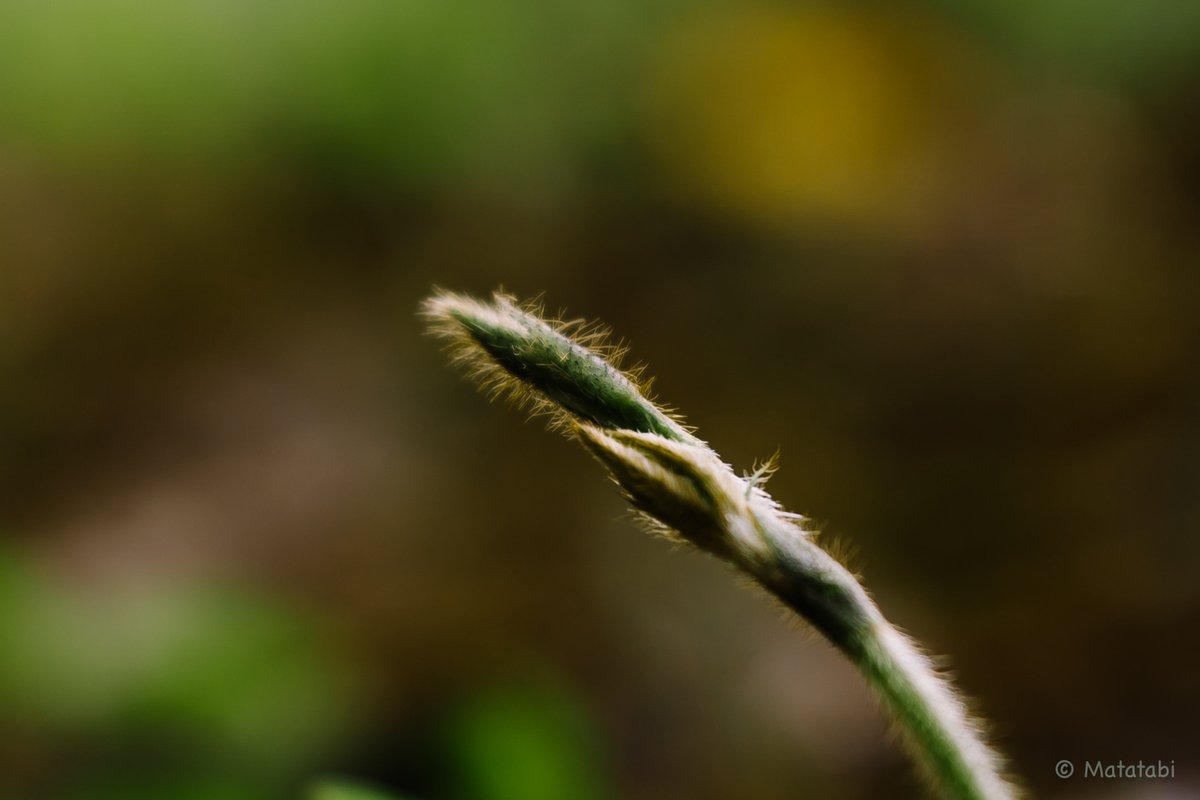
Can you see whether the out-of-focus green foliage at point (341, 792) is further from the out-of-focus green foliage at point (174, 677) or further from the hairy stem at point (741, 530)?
the out-of-focus green foliage at point (174, 677)

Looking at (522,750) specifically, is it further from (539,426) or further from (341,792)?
(539,426)

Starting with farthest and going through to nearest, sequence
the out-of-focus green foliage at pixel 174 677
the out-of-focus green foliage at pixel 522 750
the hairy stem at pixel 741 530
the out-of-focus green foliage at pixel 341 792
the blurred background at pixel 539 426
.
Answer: the blurred background at pixel 539 426 → the out-of-focus green foliage at pixel 174 677 → the out-of-focus green foliage at pixel 522 750 → the out-of-focus green foliage at pixel 341 792 → the hairy stem at pixel 741 530

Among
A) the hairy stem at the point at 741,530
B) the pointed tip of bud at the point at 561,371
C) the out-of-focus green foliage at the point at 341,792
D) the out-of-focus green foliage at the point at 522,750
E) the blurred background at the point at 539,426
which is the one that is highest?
the blurred background at the point at 539,426

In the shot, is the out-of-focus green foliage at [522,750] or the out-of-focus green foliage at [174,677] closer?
the out-of-focus green foliage at [522,750]

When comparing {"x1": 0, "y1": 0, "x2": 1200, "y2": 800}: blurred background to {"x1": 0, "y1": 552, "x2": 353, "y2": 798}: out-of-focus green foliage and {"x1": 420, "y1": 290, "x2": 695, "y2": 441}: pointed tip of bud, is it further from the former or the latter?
{"x1": 420, "y1": 290, "x2": 695, "y2": 441}: pointed tip of bud

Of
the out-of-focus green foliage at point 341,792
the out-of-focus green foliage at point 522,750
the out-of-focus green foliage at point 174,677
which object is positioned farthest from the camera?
the out-of-focus green foliage at point 174,677

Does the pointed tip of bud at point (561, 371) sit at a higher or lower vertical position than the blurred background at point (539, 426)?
lower

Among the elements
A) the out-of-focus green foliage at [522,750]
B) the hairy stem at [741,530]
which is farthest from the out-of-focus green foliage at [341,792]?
the out-of-focus green foliage at [522,750]
